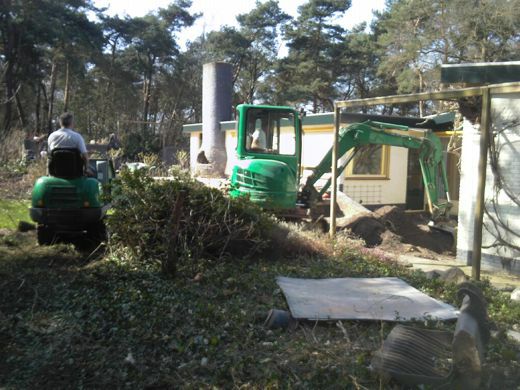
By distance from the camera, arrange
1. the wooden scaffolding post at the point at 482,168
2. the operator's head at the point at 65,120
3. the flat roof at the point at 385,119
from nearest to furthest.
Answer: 1. the wooden scaffolding post at the point at 482,168
2. the operator's head at the point at 65,120
3. the flat roof at the point at 385,119

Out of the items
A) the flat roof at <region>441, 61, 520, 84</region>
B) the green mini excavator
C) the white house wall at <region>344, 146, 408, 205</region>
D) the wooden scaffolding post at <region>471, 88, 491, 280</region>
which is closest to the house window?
the white house wall at <region>344, 146, 408, 205</region>

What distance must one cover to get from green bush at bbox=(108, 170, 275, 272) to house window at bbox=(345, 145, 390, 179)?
9.18 meters

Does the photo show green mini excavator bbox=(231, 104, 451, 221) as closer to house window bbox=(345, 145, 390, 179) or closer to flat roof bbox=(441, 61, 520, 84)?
flat roof bbox=(441, 61, 520, 84)

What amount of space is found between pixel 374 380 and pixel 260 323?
4.56 ft

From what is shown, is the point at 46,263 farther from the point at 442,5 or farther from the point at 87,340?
the point at 442,5

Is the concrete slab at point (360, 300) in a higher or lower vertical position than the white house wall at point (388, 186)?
lower

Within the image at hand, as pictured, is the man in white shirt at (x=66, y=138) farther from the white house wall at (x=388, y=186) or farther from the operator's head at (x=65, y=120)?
the white house wall at (x=388, y=186)

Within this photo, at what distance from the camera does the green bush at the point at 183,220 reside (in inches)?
255

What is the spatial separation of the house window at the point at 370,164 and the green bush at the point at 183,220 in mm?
9178

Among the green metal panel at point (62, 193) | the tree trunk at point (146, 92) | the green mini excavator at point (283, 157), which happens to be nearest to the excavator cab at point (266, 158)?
the green mini excavator at point (283, 157)

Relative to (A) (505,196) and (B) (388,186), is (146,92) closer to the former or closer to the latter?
(B) (388,186)

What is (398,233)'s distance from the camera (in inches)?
491

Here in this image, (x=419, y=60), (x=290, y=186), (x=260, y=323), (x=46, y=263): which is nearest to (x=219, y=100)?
(x=419, y=60)

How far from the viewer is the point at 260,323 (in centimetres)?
482
